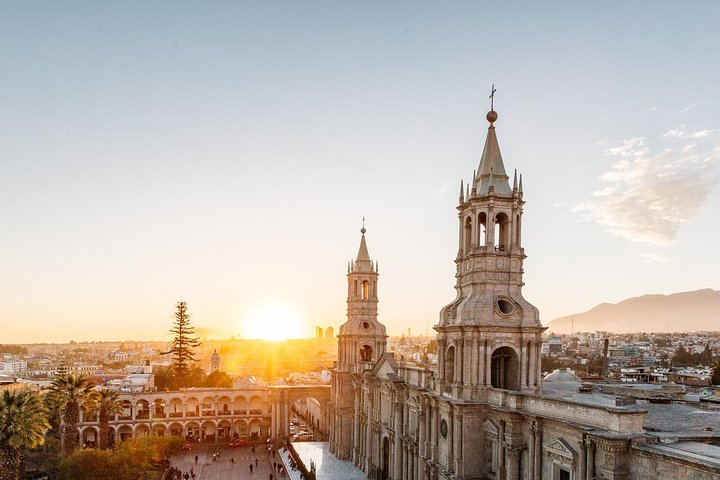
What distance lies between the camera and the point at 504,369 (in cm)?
2703

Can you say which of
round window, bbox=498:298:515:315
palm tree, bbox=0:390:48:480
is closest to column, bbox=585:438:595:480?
round window, bbox=498:298:515:315

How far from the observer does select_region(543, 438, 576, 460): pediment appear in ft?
64.3

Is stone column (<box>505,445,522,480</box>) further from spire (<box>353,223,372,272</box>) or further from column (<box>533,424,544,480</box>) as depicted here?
spire (<box>353,223,372,272</box>)

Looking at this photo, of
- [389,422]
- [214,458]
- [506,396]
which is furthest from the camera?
[214,458]

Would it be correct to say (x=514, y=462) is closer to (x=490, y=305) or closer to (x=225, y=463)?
(x=490, y=305)

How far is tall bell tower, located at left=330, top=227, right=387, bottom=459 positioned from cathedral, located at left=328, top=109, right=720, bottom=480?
8.88 meters

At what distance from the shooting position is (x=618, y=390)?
31766mm

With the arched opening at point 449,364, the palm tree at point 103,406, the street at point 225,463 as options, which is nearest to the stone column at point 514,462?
the arched opening at point 449,364

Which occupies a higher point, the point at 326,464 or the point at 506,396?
the point at 506,396

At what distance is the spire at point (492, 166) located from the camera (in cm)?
2662

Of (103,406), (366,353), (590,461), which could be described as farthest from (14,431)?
(366,353)

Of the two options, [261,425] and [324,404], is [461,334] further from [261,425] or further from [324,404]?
[261,425]

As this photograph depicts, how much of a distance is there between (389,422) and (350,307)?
430 inches

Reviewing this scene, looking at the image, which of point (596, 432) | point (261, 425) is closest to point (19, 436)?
point (596, 432)
